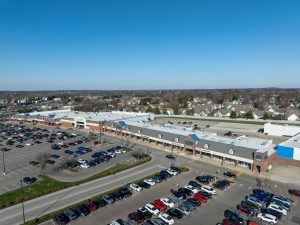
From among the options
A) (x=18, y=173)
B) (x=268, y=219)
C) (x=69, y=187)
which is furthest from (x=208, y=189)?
(x=18, y=173)

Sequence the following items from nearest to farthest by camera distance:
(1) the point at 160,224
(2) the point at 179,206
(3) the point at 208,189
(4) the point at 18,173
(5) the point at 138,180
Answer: (1) the point at 160,224 → (2) the point at 179,206 → (3) the point at 208,189 → (5) the point at 138,180 → (4) the point at 18,173

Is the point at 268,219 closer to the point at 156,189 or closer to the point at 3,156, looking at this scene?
the point at 156,189

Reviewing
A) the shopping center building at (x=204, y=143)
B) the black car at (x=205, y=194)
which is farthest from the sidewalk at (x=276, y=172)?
the black car at (x=205, y=194)

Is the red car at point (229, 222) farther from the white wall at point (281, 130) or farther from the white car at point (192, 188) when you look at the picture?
the white wall at point (281, 130)

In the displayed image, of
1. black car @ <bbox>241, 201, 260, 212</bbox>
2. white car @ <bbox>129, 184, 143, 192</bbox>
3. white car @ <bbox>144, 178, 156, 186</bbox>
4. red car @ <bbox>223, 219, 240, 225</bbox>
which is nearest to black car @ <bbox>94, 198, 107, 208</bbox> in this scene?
white car @ <bbox>129, 184, 143, 192</bbox>

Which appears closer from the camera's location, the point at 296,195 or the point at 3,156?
the point at 296,195

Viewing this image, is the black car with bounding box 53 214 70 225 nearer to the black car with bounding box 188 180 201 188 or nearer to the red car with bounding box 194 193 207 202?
the red car with bounding box 194 193 207 202

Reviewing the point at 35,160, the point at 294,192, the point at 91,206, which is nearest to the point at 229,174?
the point at 294,192
